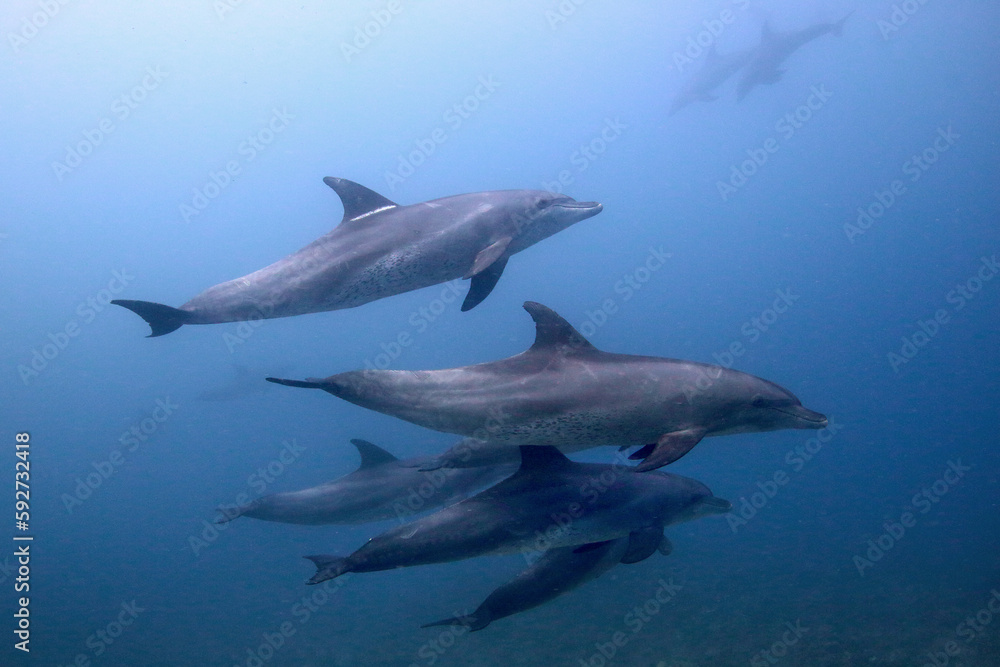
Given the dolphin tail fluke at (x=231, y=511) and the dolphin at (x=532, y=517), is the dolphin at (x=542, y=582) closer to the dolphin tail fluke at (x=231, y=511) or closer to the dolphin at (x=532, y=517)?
the dolphin at (x=532, y=517)

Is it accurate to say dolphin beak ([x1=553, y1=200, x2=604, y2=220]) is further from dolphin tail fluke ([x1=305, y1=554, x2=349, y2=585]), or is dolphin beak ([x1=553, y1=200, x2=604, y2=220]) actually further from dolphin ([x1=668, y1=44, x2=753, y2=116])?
dolphin ([x1=668, y1=44, x2=753, y2=116])

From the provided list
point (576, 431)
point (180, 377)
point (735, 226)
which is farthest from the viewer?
point (735, 226)

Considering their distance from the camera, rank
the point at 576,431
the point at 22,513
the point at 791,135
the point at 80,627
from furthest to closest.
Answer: the point at 791,135, the point at 80,627, the point at 22,513, the point at 576,431

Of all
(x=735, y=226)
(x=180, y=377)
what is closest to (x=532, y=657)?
(x=180, y=377)

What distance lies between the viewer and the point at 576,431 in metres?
5.07

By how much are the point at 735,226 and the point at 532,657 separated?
242 ft

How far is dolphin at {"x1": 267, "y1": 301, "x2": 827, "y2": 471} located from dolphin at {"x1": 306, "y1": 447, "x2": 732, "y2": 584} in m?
0.90

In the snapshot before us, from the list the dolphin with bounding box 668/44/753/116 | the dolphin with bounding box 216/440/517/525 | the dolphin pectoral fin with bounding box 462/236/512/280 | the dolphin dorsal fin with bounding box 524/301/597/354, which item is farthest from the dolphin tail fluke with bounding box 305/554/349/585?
the dolphin with bounding box 668/44/753/116

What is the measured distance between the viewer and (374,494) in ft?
30.4

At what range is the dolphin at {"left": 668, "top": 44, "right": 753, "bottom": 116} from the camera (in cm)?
3064

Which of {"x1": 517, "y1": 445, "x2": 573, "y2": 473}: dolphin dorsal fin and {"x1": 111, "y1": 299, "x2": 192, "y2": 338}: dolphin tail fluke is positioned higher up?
{"x1": 517, "y1": 445, "x2": 573, "y2": 473}: dolphin dorsal fin

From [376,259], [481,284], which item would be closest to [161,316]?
[376,259]

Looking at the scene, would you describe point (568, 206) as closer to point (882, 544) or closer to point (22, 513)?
point (22, 513)

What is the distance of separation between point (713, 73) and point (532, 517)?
1260 inches
